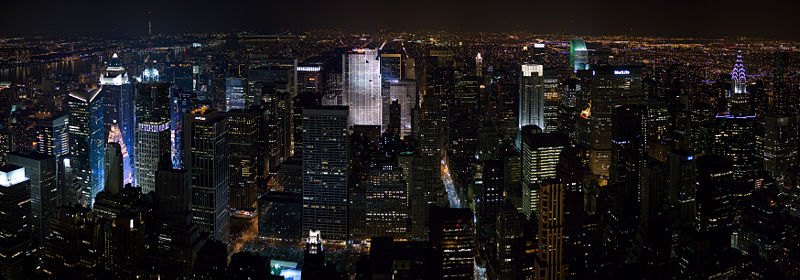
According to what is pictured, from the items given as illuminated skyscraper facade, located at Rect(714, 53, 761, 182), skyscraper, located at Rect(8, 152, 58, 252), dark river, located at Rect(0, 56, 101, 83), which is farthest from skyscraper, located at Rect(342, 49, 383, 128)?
illuminated skyscraper facade, located at Rect(714, 53, 761, 182)

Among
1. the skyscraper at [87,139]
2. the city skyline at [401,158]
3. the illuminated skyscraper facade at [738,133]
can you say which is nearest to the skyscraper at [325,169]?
the city skyline at [401,158]

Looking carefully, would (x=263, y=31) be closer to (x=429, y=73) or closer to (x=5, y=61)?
(x=5, y=61)

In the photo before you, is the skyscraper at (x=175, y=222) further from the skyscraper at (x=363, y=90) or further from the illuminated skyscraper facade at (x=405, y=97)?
the illuminated skyscraper facade at (x=405, y=97)

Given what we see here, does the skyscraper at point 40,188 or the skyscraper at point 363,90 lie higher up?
the skyscraper at point 363,90

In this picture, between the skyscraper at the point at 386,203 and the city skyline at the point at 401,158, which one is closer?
the city skyline at the point at 401,158

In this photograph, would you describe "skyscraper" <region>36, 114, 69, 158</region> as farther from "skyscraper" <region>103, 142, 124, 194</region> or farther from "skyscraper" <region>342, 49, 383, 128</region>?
"skyscraper" <region>342, 49, 383, 128</region>

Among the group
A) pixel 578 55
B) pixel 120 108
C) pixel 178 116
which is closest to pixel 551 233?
pixel 578 55

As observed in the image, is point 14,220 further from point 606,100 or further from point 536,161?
point 606,100
